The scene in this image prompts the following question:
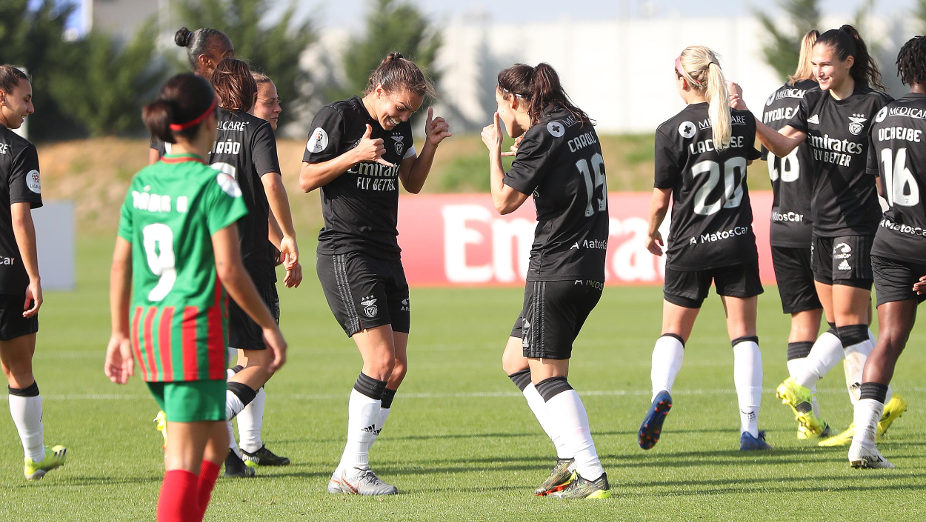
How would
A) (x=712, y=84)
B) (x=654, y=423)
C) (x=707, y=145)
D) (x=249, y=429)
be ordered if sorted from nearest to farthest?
(x=654, y=423)
(x=712, y=84)
(x=707, y=145)
(x=249, y=429)

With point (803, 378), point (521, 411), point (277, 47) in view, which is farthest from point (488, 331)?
point (277, 47)

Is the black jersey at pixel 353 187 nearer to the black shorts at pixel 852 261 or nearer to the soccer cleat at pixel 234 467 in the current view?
the soccer cleat at pixel 234 467

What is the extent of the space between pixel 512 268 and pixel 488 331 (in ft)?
21.9

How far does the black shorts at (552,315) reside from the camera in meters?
5.93

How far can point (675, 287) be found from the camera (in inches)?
282

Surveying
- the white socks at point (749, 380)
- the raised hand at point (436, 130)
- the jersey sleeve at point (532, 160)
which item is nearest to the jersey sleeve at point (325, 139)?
the raised hand at point (436, 130)

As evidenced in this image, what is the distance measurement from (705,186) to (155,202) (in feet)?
11.8

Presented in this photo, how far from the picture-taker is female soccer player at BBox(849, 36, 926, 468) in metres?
6.37

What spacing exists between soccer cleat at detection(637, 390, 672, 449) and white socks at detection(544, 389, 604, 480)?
0.51 m

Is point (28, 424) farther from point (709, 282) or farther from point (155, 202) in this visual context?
point (709, 282)

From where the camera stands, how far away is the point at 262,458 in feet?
23.3

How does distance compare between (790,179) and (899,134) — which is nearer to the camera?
(899,134)

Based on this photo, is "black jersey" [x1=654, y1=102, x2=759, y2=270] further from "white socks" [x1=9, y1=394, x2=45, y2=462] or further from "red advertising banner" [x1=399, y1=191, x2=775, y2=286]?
"red advertising banner" [x1=399, y1=191, x2=775, y2=286]

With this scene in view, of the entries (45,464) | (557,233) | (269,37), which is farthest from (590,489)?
(269,37)
